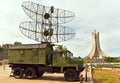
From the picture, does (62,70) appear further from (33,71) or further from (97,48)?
(97,48)

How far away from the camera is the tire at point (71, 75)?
25.6 metres

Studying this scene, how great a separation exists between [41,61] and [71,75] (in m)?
3.44

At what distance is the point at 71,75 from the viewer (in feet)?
84.8

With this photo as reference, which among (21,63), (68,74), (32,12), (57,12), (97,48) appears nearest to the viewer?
(68,74)

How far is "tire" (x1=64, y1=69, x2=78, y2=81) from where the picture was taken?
25609 mm

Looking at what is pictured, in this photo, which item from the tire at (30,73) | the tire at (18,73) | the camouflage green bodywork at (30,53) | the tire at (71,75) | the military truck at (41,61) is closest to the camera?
the tire at (71,75)

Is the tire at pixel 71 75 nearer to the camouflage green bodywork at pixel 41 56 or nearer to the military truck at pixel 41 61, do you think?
the military truck at pixel 41 61

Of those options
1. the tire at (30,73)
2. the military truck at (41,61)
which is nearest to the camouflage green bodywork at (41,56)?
the military truck at (41,61)

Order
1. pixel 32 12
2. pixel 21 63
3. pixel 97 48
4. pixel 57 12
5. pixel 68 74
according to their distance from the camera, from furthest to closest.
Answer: pixel 97 48 → pixel 57 12 → pixel 32 12 → pixel 21 63 → pixel 68 74

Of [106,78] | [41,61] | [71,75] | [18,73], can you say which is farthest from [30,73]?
[106,78]

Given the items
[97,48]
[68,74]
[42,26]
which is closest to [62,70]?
[68,74]

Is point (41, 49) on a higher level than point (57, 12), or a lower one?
lower

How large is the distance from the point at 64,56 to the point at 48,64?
2.15 m

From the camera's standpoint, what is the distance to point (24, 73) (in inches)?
1113
